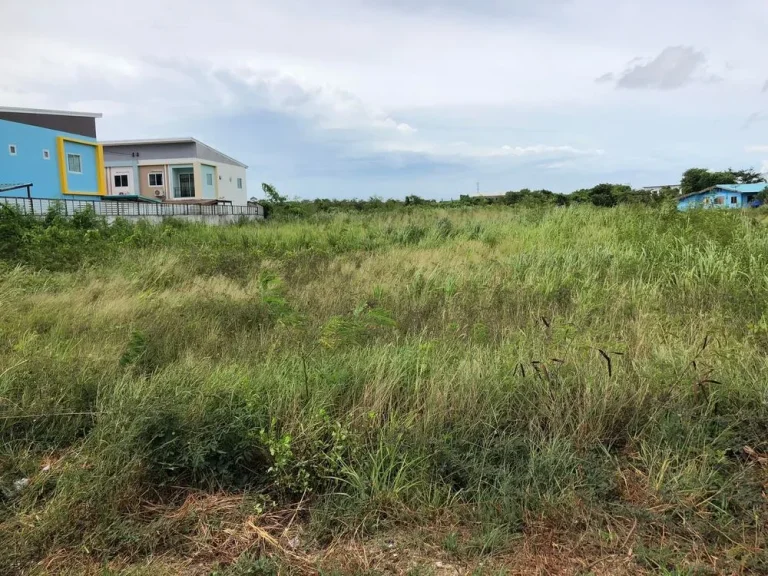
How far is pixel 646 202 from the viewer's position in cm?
1255

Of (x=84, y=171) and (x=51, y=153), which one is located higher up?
(x=51, y=153)

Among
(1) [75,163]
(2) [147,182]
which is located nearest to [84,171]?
(1) [75,163]

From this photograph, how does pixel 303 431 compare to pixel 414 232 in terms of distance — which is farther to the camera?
pixel 414 232

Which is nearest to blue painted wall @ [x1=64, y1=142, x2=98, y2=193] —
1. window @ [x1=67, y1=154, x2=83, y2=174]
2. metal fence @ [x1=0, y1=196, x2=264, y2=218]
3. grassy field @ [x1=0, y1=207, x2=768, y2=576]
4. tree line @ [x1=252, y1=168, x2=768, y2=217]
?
window @ [x1=67, y1=154, x2=83, y2=174]

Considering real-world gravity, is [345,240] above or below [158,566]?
above

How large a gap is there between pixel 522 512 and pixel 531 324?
257cm

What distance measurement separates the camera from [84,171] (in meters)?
31.8

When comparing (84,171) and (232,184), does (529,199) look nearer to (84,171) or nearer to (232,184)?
(84,171)

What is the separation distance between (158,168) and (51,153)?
52.2ft

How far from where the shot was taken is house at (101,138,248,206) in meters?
44.0

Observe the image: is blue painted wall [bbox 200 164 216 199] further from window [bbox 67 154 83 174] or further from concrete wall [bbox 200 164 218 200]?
window [bbox 67 154 83 174]

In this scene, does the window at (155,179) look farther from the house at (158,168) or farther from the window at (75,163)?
the window at (75,163)

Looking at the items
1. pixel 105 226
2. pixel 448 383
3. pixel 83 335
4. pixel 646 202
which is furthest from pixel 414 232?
pixel 448 383

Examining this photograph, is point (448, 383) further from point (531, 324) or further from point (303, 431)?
point (531, 324)
